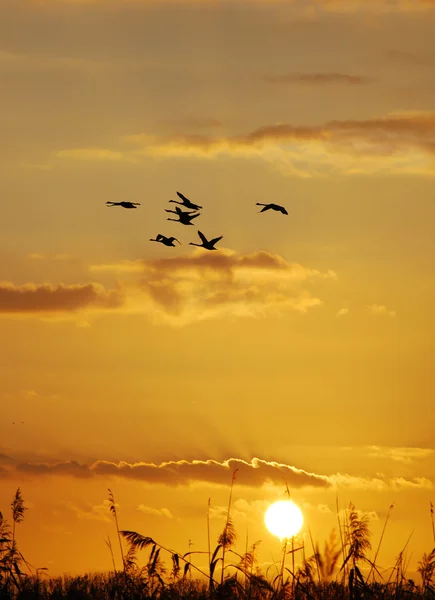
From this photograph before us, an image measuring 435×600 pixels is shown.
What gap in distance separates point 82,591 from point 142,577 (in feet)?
4.49

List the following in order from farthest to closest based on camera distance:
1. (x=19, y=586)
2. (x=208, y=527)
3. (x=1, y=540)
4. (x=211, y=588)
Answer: (x=1, y=540), (x=19, y=586), (x=208, y=527), (x=211, y=588)

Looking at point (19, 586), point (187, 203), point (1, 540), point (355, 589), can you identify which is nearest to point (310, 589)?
point (355, 589)

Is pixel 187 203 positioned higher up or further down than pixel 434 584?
higher up

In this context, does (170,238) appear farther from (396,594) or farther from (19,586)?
(396,594)

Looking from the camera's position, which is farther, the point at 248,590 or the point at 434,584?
the point at 434,584

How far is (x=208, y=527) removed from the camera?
50.2 feet

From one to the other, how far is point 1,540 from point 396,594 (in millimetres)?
8025

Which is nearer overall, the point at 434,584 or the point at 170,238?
the point at 434,584

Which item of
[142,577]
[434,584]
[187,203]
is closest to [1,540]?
[142,577]

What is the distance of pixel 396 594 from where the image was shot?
14.5m

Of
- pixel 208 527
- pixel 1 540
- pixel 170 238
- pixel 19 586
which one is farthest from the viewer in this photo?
pixel 170 238

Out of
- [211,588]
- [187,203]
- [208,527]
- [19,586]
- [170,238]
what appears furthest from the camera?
[170,238]

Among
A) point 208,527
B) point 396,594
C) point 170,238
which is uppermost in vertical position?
point 170,238

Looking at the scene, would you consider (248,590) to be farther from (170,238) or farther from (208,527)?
(170,238)
